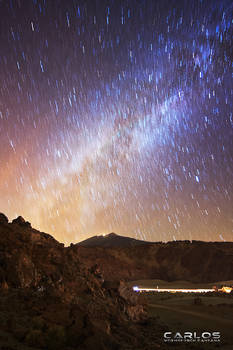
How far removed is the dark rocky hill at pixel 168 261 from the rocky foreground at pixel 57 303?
3755cm

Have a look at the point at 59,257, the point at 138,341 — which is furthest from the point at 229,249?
the point at 138,341

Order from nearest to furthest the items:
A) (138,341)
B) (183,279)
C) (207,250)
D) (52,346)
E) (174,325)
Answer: (52,346), (138,341), (174,325), (183,279), (207,250)

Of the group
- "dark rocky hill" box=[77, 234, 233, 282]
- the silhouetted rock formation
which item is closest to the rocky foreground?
the silhouetted rock formation

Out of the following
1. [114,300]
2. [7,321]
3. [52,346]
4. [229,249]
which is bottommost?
[52,346]

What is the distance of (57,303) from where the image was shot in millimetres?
9766

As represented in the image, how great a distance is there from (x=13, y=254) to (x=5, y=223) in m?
3.65

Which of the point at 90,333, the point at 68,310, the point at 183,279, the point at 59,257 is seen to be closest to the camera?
the point at 90,333

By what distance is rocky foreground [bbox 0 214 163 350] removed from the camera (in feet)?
26.6

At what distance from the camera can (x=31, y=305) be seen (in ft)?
31.9

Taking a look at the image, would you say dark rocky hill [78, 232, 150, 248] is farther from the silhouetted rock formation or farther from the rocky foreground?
the silhouetted rock formation

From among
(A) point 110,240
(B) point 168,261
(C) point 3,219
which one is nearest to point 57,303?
(C) point 3,219

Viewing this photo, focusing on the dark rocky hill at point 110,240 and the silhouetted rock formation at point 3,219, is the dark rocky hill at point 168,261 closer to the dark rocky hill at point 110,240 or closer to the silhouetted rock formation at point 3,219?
the silhouetted rock formation at point 3,219

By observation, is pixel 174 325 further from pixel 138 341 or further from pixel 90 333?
pixel 90 333

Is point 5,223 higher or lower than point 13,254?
higher
